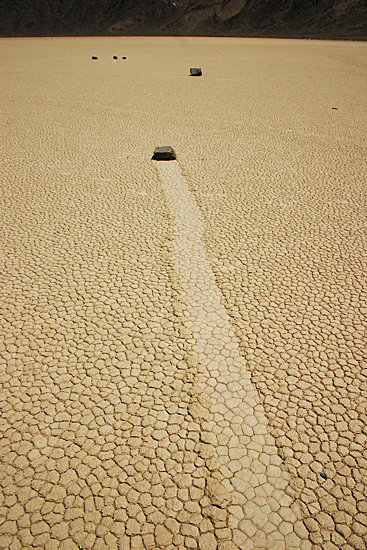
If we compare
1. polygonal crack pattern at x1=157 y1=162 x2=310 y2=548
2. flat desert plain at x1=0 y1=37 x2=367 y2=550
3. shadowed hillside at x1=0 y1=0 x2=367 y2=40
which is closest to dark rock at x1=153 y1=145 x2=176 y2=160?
flat desert plain at x1=0 y1=37 x2=367 y2=550

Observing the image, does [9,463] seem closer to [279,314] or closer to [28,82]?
[279,314]

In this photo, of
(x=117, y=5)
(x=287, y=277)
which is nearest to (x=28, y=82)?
(x=287, y=277)

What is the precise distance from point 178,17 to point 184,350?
158ft

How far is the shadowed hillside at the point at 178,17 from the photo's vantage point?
35.8 metres

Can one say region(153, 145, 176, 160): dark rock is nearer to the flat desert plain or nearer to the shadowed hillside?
the flat desert plain

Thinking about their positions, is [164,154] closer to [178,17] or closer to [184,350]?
[184,350]

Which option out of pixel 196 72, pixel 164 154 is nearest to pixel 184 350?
pixel 164 154

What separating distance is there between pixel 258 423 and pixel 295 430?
0.16 m

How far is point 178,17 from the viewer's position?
4231cm

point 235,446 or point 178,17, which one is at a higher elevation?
point 178,17

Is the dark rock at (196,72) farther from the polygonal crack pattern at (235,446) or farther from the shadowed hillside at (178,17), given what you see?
the shadowed hillside at (178,17)

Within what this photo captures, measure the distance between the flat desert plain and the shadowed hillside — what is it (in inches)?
1412

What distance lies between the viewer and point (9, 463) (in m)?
1.74

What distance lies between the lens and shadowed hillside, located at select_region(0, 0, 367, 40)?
35750mm
